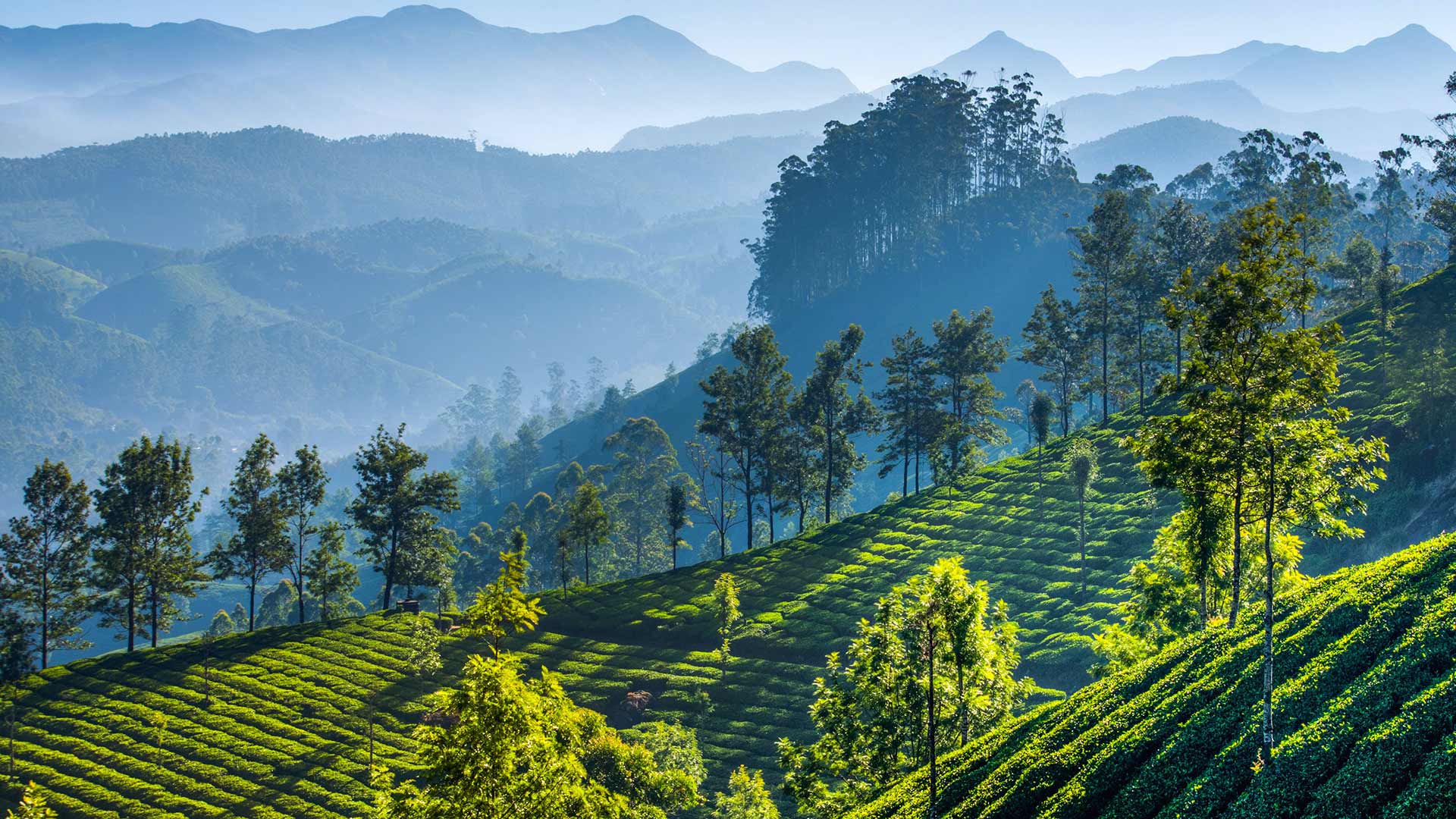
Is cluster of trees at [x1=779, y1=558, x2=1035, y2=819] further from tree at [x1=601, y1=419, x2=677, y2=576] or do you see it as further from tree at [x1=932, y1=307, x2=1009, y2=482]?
tree at [x1=601, y1=419, x2=677, y2=576]

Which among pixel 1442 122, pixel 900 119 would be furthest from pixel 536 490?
pixel 1442 122

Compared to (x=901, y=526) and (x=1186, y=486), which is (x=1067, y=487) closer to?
(x=901, y=526)

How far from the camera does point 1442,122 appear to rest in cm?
9294

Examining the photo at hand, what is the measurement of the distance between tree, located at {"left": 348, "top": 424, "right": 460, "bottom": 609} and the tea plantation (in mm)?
7551

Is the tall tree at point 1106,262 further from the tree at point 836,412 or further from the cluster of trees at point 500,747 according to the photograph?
the cluster of trees at point 500,747

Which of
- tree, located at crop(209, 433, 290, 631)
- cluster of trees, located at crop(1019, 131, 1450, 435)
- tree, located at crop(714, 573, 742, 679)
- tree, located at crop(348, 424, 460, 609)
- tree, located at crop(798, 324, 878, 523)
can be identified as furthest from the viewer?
tree, located at crop(798, 324, 878, 523)

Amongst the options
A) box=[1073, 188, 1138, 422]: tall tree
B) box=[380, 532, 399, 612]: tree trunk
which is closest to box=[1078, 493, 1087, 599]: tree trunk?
box=[1073, 188, 1138, 422]: tall tree

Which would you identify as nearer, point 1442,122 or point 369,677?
point 369,677

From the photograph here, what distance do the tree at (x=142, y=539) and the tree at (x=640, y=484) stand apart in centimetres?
5436

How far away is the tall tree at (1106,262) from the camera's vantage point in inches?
3482

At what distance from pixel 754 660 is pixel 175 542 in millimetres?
45581

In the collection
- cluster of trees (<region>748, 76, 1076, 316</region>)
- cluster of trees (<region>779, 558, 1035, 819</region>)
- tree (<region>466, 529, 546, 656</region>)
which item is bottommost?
cluster of trees (<region>779, 558, 1035, 819</region>)

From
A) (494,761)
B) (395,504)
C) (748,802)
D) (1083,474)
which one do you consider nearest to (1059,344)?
(1083,474)

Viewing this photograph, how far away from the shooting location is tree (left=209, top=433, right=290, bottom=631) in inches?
3029
